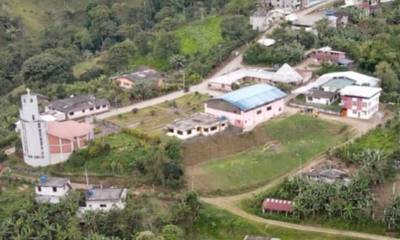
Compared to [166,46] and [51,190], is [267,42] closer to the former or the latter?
[166,46]

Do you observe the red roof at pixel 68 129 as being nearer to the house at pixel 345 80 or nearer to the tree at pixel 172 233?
the tree at pixel 172 233

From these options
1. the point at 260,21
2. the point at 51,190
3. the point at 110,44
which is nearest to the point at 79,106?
the point at 51,190

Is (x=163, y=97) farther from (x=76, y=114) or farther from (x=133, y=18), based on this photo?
(x=133, y=18)

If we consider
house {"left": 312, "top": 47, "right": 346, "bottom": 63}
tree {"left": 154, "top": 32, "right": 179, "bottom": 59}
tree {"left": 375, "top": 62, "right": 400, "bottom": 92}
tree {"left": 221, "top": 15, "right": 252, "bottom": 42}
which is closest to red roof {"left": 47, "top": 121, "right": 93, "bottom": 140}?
tree {"left": 154, "top": 32, "right": 179, "bottom": 59}

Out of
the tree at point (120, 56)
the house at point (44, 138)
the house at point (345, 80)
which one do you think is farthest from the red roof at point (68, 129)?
the tree at point (120, 56)

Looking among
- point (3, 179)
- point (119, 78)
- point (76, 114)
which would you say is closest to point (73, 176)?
point (3, 179)

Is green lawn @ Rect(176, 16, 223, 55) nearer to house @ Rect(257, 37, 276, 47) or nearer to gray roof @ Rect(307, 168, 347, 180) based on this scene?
house @ Rect(257, 37, 276, 47)
